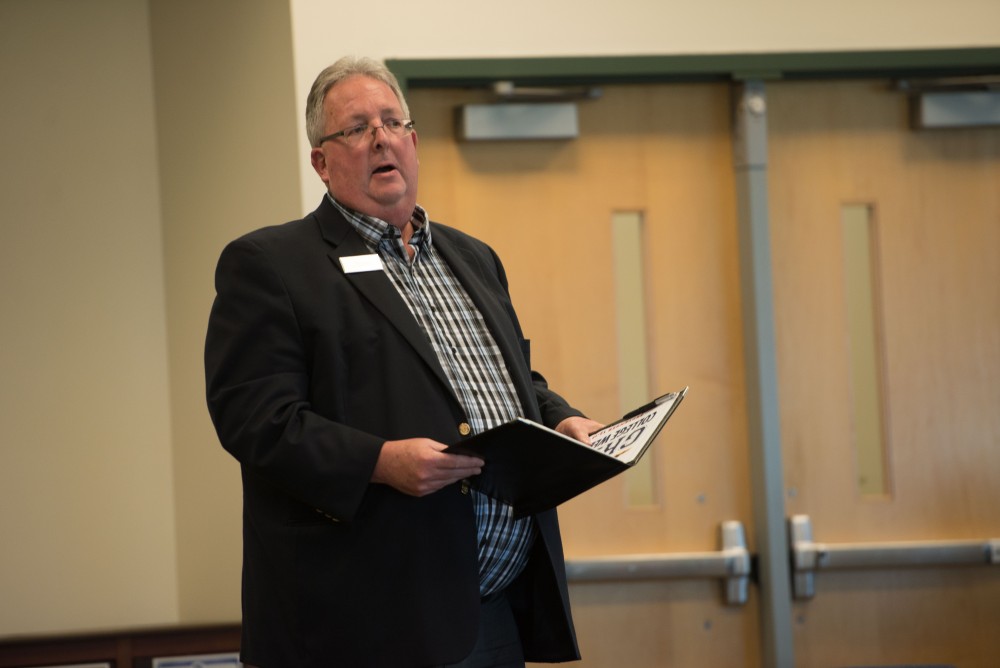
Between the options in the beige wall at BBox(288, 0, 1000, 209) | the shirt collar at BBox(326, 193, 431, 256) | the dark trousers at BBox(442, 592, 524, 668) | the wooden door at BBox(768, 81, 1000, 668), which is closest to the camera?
the dark trousers at BBox(442, 592, 524, 668)

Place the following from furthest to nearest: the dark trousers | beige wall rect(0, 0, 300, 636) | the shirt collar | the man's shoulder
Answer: beige wall rect(0, 0, 300, 636)
the man's shoulder
the shirt collar
the dark trousers

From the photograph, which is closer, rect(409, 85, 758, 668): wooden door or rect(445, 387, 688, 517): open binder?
rect(445, 387, 688, 517): open binder

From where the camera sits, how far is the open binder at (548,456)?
1.67m

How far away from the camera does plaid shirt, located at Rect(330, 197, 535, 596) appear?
2.00 meters

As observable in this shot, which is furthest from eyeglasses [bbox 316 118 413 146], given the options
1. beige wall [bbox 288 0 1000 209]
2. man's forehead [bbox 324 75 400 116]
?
beige wall [bbox 288 0 1000 209]

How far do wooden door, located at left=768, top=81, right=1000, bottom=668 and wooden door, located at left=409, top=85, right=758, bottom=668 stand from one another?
0.19 meters

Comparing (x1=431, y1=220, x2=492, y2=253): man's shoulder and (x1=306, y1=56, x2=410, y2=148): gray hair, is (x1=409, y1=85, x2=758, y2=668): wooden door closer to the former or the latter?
(x1=431, y1=220, x2=492, y2=253): man's shoulder

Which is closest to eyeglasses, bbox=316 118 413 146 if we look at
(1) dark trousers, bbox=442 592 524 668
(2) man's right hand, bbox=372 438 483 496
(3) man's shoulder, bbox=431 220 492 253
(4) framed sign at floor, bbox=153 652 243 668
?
(3) man's shoulder, bbox=431 220 492 253

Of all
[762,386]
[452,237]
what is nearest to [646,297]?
[762,386]

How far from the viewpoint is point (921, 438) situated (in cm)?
377

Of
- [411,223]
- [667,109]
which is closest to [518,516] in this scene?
[411,223]

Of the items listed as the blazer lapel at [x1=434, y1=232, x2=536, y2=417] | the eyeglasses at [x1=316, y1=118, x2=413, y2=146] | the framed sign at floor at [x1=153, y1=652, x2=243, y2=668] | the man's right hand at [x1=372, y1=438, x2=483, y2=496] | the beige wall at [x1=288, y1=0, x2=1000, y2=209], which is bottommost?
the framed sign at floor at [x1=153, y1=652, x2=243, y2=668]

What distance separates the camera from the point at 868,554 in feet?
12.1

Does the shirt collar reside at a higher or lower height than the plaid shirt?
higher
